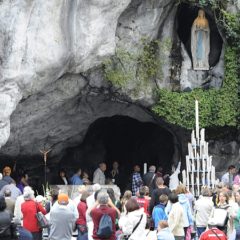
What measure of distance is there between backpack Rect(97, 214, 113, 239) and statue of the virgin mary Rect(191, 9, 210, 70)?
423 inches

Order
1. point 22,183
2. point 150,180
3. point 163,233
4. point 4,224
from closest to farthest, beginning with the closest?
point 4,224 < point 163,233 < point 150,180 < point 22,183

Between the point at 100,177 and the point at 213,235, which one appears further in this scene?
the point at 100,177

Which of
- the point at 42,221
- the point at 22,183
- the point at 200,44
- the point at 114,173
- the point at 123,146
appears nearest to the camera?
the point at 42,221

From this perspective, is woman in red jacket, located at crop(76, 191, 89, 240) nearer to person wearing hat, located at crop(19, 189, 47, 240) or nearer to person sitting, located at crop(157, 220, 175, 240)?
person wearing hat, located at crop(19, 189, 47, 240)

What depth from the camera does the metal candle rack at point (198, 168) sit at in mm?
22656

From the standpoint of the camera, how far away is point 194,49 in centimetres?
2478

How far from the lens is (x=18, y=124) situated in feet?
76.2

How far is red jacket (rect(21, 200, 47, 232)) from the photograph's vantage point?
15836 mm

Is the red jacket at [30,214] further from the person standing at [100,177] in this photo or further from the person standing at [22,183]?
the person standing at [100,177]

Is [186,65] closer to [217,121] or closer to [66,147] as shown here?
[217,121]

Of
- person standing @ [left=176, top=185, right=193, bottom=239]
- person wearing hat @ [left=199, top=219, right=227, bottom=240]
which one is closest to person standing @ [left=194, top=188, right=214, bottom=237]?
person standing @ [left=176, top=185, right=193, bottom=239]

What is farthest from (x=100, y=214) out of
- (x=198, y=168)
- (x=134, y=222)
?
(x=198, y=168)

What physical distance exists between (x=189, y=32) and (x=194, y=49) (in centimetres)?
53

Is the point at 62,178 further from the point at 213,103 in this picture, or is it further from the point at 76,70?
the point at 213,103
